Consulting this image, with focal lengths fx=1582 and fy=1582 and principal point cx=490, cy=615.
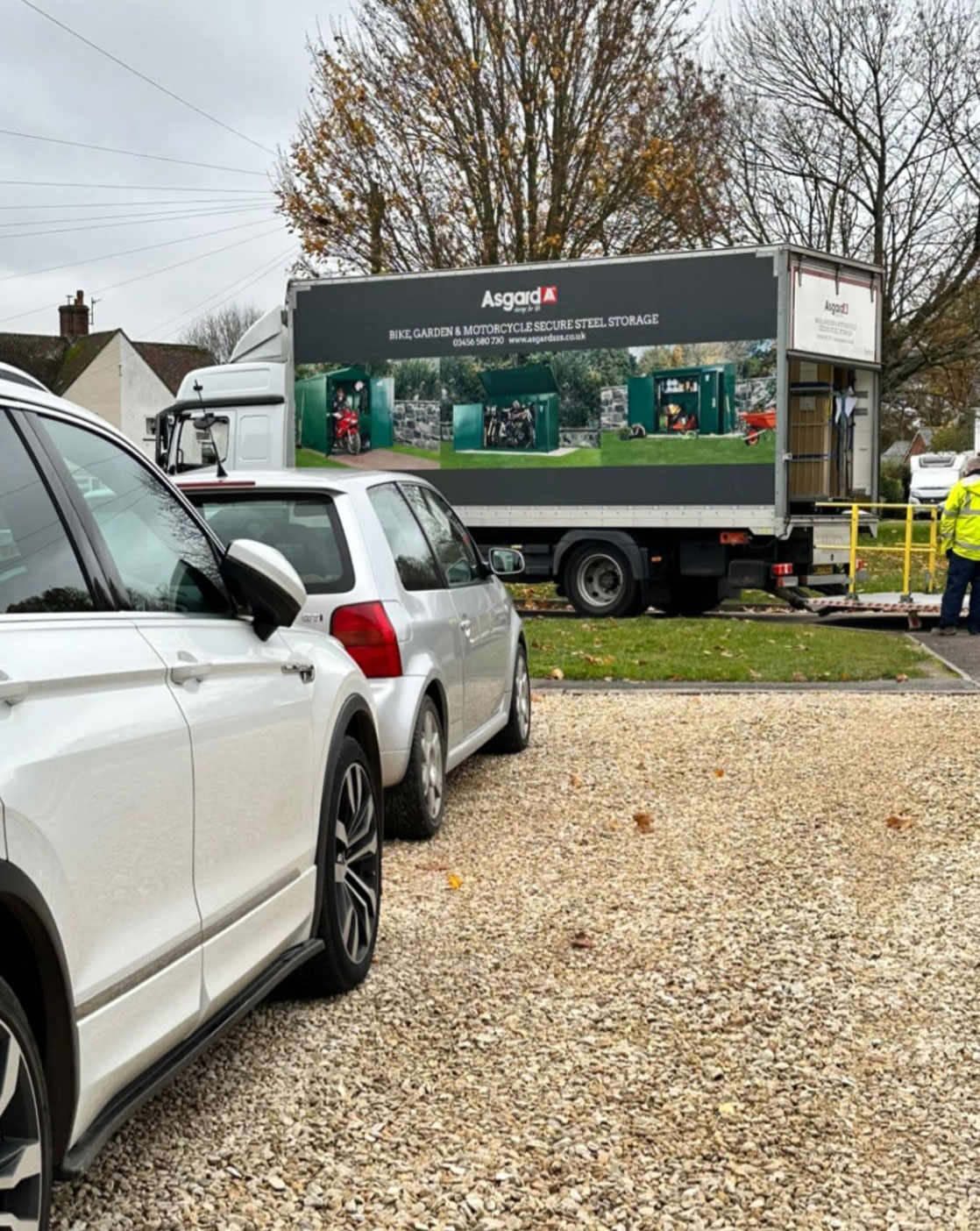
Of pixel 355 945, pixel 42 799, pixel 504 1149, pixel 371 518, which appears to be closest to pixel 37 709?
pixel 42 799

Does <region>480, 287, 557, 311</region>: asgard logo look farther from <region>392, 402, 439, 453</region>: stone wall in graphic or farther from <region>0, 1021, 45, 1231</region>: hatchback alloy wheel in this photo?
<region>0, 1021, 45, 1231</region>: hatchback alloy wheel

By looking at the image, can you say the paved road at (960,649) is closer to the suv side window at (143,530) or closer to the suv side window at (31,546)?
the suv side window at (143,530)

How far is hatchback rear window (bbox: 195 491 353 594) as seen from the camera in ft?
21.6

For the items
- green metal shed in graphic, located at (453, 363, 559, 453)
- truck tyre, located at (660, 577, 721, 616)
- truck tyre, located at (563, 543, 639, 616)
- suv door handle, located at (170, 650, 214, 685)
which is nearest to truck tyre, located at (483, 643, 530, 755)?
suv door handle, located at (170, 650, 214, 685)

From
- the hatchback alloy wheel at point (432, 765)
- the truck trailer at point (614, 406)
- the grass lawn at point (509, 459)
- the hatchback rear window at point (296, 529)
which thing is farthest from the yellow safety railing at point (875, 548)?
the hatchback rear window at point (296, 529)

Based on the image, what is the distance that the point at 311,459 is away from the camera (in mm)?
18672

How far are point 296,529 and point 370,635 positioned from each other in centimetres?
60

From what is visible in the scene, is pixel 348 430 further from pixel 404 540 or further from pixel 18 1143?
pixel 18 1143

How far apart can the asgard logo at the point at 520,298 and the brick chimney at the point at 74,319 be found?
47.8m

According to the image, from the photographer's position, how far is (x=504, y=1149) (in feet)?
11.8

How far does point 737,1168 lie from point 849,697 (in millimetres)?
8102

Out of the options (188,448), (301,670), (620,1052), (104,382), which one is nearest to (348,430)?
(188,448)

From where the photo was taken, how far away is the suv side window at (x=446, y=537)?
7668 millimetres

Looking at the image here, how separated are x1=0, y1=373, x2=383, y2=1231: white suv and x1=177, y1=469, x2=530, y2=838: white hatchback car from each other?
6.68 ft
